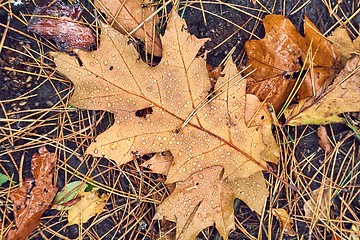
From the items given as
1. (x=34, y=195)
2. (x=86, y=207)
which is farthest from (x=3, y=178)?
(x=86, y=207)

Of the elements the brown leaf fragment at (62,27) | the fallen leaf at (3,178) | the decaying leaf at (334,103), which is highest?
the brown leaf fragment at (62,27)

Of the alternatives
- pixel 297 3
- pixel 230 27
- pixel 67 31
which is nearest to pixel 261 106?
pixel 230 27

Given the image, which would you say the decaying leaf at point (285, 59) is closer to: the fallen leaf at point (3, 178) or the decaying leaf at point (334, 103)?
the decaying leaf at point (334, 103)

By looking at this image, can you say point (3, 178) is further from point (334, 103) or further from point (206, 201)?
point (334, 103)

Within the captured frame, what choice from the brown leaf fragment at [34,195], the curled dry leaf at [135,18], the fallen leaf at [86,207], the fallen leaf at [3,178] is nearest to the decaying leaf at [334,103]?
the curled dry leaf at [135,18]

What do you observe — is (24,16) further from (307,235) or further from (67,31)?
(307,235)

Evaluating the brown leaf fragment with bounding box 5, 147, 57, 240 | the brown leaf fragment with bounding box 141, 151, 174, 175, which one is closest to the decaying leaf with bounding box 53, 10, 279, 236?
the brown leaf fragment with bounding box 141, 151, 174, 175
